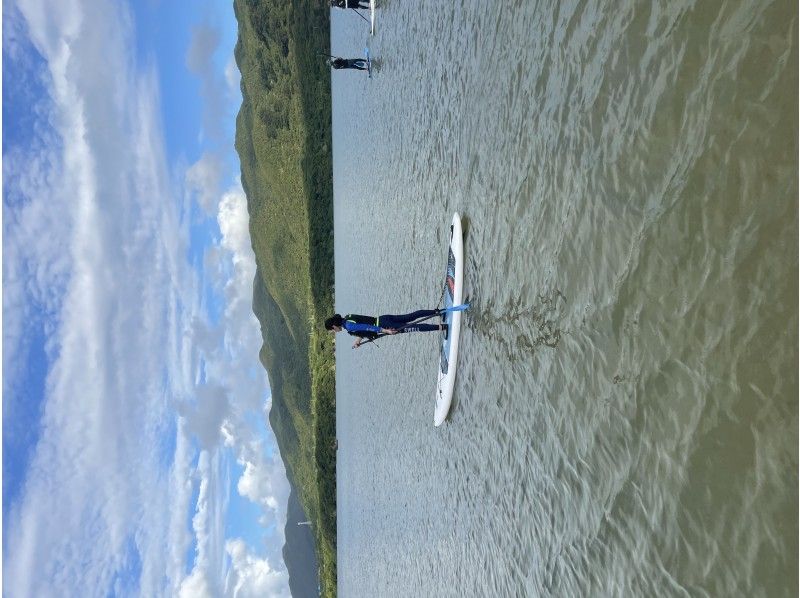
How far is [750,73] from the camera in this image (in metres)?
5.32

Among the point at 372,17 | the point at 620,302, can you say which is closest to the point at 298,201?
the point at 372,17

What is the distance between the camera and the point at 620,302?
6891mm

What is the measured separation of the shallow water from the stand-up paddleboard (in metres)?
0.24

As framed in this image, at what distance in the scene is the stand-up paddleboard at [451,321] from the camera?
13188mm

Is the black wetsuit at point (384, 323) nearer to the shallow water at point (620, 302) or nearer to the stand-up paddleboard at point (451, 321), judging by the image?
the stand-up paddleboard at point (451, 321)

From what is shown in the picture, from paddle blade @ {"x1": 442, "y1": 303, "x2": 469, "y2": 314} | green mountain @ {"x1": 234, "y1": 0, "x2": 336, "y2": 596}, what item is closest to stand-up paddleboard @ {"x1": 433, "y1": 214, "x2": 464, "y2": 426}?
paddle blade @ {"x1": 442, "y1": 303, "x2": 469, "y2": 314}

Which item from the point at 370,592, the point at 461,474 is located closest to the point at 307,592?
the point at 370,592

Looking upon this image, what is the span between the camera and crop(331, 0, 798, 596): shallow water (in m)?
5.04

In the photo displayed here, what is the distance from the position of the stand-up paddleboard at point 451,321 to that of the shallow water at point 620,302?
24cm

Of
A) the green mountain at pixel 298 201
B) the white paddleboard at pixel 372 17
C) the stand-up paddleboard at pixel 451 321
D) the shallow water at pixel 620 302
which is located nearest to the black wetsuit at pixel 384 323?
the stand-up paddleboard at pixel 451 321

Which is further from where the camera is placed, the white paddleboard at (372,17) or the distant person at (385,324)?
the white paddleboard at (372,17)

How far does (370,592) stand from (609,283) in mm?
19002

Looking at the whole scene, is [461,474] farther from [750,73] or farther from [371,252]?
[371,252]

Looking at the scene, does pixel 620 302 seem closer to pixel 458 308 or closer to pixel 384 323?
pixel 458 308
